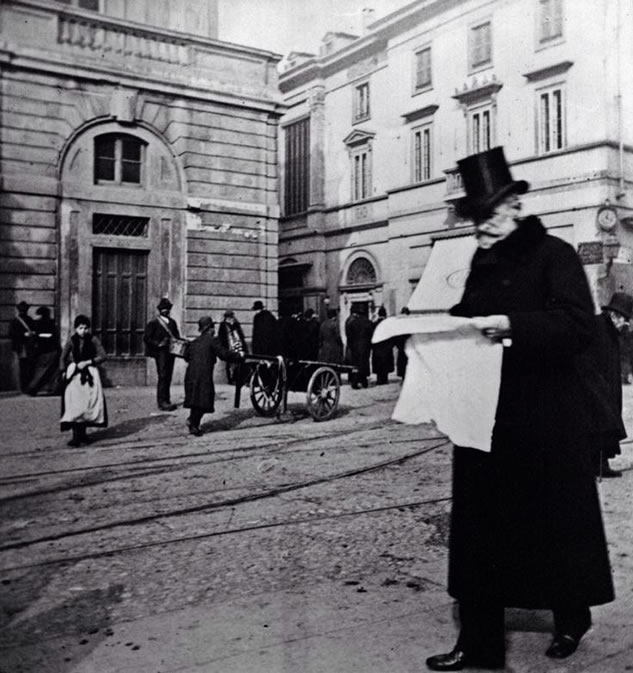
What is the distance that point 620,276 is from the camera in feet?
24.9

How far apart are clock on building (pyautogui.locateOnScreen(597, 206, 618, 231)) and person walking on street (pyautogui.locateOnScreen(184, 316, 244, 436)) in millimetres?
Answer: 4693

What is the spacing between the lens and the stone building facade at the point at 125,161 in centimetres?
639

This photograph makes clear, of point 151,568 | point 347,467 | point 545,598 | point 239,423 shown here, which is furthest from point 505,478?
point 239,423

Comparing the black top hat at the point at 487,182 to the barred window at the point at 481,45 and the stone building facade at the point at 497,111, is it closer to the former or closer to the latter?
the stone building facade at the point at 497,111

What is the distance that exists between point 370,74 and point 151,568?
26.2 ft

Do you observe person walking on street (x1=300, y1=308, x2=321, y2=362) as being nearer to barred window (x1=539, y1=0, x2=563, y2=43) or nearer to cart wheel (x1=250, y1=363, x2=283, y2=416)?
cart wheel (x1=250, y1=363, x2=283, y2=416)

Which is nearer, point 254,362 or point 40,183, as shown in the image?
point 40,183

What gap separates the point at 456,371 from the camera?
2.70m

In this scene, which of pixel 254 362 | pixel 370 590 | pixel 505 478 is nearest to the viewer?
pixel 505 478

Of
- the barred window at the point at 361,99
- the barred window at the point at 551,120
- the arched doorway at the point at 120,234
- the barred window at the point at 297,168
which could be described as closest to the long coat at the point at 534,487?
the arched doorway at the point at 120,234

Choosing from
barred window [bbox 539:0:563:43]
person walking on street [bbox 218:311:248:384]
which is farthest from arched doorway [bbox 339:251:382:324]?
barred window [bbox 539:0:563:43]

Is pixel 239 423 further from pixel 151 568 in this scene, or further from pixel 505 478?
pixel 505 478

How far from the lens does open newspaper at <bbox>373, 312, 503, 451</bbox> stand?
2.64 meters

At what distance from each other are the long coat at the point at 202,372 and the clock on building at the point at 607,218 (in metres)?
4.69
